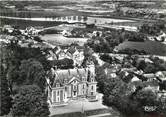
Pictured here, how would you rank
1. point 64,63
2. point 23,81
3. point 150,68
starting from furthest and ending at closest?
point 150,68
point 64,63
point 23,81

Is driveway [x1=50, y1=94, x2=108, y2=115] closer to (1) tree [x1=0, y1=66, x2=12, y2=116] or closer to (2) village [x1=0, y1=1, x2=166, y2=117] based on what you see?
(2) village [x1=0, y1=1, x2=166, y2=117]

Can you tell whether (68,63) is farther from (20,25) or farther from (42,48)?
(20,25)

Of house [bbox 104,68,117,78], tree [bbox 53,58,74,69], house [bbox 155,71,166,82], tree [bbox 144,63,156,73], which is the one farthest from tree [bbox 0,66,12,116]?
house [bbox 155,71,166,82]

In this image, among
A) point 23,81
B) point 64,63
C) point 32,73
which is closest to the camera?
point 23,81

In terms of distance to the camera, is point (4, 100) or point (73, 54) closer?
point (4, 100)

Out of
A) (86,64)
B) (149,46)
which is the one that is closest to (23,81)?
(86,64)

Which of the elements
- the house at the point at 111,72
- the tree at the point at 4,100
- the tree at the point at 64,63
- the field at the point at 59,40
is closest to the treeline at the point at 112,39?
the field at the point at 59,40

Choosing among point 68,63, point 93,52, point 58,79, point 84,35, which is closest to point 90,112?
point 58,79

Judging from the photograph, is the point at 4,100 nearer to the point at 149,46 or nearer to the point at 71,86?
the point at 71,86

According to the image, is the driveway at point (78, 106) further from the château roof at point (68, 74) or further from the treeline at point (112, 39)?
the treeline at point (112, 39)
